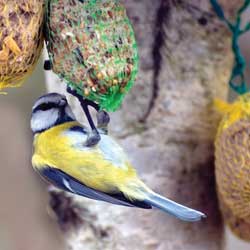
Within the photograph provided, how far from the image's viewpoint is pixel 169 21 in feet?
5.41

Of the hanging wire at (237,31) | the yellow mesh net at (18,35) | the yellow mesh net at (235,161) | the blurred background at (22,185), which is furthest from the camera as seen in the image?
the blurred background at (22,185)

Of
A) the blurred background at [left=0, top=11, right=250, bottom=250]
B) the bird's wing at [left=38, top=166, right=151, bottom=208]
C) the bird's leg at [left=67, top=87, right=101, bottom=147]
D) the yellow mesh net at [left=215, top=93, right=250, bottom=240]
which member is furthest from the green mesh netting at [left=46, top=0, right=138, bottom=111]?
the blurred background at [left=0, top=11, right=250, bottom=250]

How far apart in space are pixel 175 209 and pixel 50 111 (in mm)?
260

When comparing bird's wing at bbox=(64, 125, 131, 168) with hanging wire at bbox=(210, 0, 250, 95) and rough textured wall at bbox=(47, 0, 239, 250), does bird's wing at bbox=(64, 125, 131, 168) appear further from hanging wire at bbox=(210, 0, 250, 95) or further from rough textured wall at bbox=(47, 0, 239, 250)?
hanging wire at bbox=(210, 0, 250, 95)

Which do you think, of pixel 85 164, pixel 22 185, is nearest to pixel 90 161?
pixel 85 164

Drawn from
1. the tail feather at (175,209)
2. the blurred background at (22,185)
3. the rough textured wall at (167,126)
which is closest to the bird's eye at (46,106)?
the tail feather at (175,209)

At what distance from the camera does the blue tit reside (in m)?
1.28

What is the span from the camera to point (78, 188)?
4.31 ft

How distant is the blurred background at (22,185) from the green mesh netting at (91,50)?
1.57 m

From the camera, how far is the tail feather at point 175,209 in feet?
3.91

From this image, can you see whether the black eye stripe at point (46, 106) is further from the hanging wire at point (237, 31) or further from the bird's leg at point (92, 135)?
the hanging wire at point (237, 31)

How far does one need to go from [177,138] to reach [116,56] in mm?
521

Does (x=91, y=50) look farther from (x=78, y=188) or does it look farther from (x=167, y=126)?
(x=167, y=126)

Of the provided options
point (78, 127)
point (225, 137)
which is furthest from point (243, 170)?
point (78, 127)
